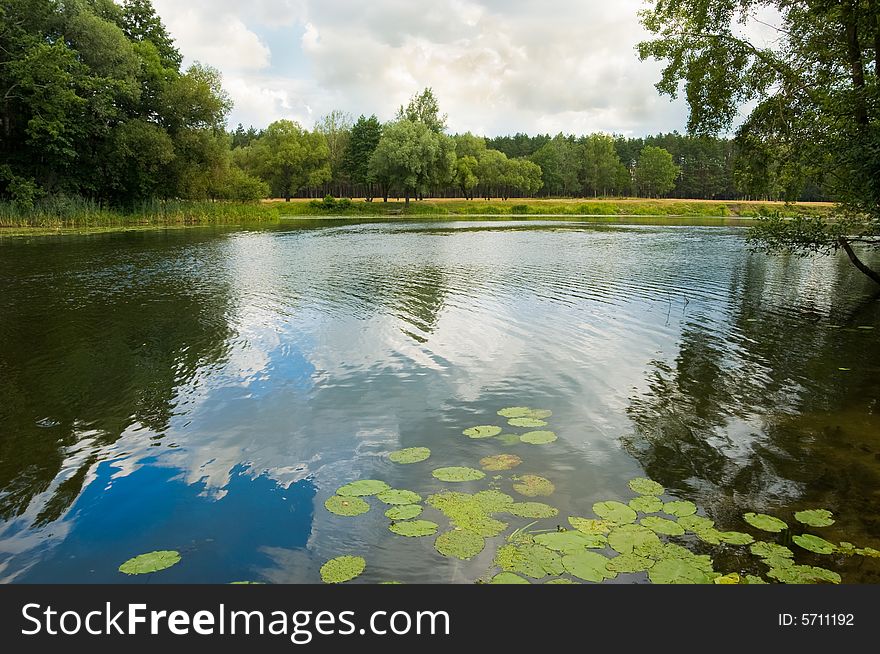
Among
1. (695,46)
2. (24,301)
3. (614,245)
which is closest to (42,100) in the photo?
(24,301)

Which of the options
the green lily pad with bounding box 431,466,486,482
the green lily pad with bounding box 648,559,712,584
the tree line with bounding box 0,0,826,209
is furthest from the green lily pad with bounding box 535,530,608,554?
the tree line with bounding box 0,0,826,209

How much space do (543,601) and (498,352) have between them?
8.28 metres

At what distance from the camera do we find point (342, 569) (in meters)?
5.23

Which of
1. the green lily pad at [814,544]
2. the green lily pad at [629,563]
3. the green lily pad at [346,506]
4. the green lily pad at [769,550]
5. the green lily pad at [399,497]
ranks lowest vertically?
the green lily pad at [346,506]

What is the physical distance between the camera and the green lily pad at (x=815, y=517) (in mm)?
5875

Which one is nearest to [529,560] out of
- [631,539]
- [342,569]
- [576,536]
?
[576,536]

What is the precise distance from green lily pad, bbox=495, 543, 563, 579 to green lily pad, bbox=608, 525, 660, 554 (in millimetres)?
650

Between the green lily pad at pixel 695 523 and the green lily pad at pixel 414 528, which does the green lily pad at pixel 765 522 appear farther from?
the green lily pad at pixel 414 528

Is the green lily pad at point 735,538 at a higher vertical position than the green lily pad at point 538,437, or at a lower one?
lower

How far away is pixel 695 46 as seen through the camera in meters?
19.2

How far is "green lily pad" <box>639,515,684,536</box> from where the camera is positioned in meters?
5.73

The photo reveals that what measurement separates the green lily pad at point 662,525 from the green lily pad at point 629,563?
62cm

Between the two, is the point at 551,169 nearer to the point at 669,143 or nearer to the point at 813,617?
the point at 669,143

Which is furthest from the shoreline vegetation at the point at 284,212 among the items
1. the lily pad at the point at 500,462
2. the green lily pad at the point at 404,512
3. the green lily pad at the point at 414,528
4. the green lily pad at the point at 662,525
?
the green lily pad at the point at 414,528
